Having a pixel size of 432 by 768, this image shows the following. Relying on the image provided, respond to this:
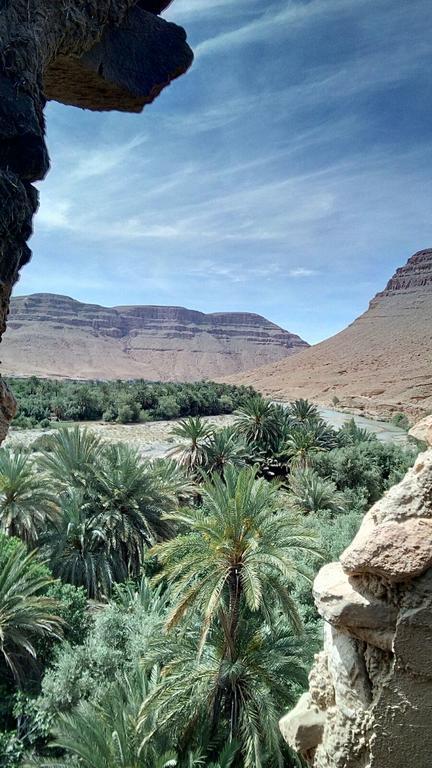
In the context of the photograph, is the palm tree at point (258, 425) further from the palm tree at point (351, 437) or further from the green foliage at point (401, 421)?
the green foliage at point (401, 421)

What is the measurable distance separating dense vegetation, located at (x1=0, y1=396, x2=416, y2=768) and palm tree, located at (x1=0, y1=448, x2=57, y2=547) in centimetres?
4

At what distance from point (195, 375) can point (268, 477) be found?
439 feet

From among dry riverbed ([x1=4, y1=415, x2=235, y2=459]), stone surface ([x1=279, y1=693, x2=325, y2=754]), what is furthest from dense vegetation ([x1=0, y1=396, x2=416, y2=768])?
dry riverbed ([x1=4, y1=415, x2=235, y2=459])

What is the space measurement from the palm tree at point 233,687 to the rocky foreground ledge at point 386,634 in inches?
175

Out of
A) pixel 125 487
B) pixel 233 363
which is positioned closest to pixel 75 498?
pixel 125 487

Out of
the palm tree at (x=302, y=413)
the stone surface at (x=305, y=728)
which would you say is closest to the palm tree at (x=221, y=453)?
the palm tree at (x=302, y=413)

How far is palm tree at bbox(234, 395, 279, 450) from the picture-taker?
87.0ft

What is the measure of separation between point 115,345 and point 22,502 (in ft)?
545

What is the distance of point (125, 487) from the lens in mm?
14047

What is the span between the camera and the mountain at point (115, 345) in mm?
145750

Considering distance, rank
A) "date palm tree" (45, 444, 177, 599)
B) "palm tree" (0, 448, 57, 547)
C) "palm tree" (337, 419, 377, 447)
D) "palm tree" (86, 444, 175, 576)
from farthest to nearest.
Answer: "palm tree" (337, 419, 377, 447) < "palm tree" (86, 444, 175, 576) < "date palm tree" (45, 444, 177, 599) < "palm tree" (0, 448, 57, 547)

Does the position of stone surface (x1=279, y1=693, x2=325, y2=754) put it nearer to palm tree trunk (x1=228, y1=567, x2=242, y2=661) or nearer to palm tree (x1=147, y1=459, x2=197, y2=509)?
palm tree trunk (x1=228, y1=567, x2=242, y2=661)

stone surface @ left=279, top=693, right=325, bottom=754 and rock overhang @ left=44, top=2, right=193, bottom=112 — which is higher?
rock overhang @ left=44, top=2, right=193, bottom=112

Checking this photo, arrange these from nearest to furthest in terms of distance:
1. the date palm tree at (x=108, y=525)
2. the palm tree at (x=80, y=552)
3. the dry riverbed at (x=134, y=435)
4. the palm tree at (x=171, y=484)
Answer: the palm tree at (x=80, y=552)
the date palm tree at (x=108, y=525)
the palm tree at (x=171, y=484)
the dry riverbed at (x=134, y=435)
